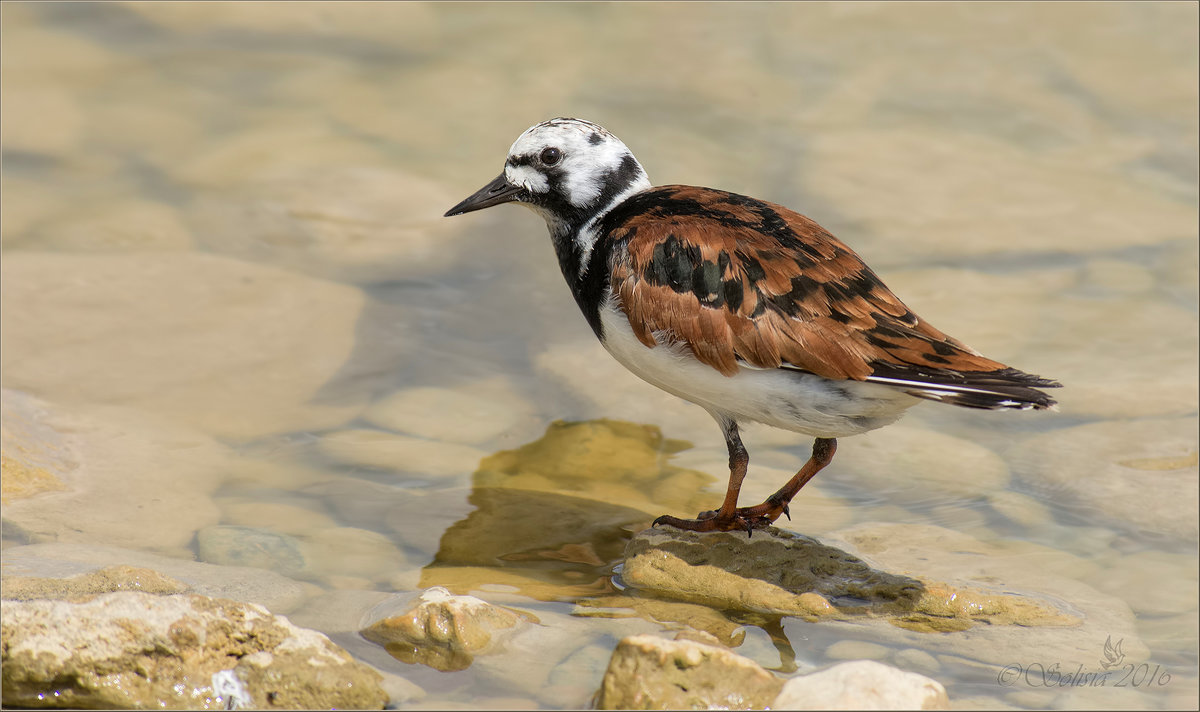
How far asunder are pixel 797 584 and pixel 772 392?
0.89 metres

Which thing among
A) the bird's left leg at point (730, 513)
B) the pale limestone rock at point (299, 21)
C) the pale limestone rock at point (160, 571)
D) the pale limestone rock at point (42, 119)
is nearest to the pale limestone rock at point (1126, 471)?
the bird's left leg at point (730, 513)

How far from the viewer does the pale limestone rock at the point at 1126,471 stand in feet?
20.8

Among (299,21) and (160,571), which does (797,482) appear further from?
(299,21)

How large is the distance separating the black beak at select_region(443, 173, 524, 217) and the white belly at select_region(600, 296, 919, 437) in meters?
1.17

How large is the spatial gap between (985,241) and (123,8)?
28.5 ft

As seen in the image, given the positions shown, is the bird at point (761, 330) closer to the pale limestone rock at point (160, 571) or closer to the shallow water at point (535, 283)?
the shallow water at point (535, 283)

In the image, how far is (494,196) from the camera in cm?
677

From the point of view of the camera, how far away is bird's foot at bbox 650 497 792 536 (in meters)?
5.90

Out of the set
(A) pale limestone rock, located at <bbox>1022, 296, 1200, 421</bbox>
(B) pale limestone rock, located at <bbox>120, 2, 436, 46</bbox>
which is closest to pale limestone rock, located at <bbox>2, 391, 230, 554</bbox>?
(A) pale limestone rock, located at <bbox>1022, 296, 1200, 421</bbox>

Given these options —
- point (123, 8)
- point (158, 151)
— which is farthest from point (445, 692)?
point (123, 8)

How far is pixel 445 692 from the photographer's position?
14.4 ft

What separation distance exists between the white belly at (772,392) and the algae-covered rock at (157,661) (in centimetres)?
225

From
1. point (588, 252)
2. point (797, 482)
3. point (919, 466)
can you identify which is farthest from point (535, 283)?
point (797, 482)

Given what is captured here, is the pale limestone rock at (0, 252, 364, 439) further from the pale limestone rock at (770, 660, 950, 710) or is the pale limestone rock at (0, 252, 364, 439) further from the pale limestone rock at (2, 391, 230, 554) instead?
the pale limestone rock at (770, 660, 950, 710)
